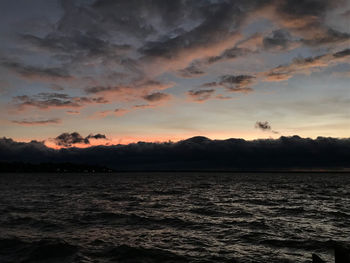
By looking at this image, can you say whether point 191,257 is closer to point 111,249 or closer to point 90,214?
point 111,249

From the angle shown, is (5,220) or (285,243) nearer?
(285,243)

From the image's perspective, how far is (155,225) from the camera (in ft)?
74.6

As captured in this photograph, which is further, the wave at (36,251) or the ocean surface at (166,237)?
the ocean surface at (166,237)

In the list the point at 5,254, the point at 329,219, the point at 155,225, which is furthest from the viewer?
the point at 329,219

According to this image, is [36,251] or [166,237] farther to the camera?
[166,237]

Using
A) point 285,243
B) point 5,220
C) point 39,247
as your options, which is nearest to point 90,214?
A: point 5,220

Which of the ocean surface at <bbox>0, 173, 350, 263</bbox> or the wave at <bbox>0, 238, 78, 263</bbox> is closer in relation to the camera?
the wave at <bbox>0, 238, 78, 263</bbox>

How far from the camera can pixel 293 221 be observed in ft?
82.6

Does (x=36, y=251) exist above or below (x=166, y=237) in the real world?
above

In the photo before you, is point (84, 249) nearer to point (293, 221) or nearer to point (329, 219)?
point (293, 221)

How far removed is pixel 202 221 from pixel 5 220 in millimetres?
17240

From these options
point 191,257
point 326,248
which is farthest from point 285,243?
point 191,257

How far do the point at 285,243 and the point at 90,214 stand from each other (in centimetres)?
1881

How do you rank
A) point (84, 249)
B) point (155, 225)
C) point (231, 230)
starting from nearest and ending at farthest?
point (84, 249)
point (231, 230)
point (155, 225)
